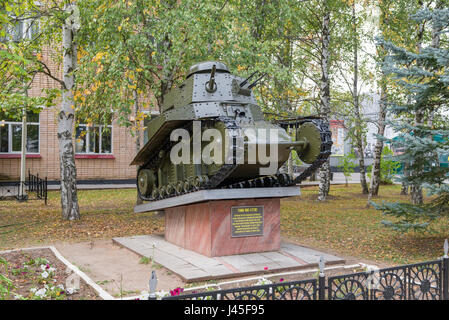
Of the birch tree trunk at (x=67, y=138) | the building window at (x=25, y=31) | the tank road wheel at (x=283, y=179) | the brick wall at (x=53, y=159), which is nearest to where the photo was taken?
the tank road wheel at (x=283, y=179)

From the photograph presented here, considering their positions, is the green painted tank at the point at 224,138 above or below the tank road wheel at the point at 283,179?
above

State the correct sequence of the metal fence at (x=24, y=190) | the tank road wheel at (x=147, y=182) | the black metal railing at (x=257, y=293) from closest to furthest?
the black metal railing at (x=257, y=293)
the tank road wheel at (x=147, y=182)
the metal fence at (x=24, y=190)

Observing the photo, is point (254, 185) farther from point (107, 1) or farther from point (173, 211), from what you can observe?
point (107, 1)

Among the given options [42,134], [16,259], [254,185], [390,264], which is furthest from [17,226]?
[42,134]

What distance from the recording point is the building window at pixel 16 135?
23.8 meters

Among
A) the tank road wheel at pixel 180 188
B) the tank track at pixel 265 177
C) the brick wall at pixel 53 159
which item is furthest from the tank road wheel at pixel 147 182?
the brick wall at pixel 53 159

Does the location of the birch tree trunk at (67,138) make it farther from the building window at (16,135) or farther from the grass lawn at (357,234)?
the building window at (16,135)

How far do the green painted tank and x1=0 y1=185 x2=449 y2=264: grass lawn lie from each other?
238 cm

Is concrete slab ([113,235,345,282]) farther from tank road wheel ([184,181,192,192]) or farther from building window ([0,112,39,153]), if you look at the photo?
building window ([0,112,39,153])

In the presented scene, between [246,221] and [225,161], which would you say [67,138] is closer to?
[246,221]

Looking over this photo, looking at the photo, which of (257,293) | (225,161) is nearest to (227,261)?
(225,161)

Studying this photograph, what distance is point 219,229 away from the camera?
8.72 metres

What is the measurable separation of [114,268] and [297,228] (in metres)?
6.45

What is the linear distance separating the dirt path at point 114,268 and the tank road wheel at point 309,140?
12.4 ft
